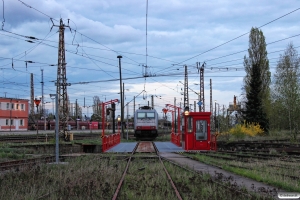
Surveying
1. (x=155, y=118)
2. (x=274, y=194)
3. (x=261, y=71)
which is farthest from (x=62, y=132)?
(x=261, y=71)

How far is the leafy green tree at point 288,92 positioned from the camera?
4272 cm

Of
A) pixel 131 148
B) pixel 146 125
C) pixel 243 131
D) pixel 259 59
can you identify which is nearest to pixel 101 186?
pixel 131 148

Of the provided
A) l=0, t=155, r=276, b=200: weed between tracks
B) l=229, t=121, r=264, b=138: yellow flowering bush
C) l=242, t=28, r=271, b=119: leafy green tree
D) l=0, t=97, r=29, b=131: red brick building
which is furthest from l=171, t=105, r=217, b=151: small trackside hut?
l=0, t=97, r=29, b=131: red brick building

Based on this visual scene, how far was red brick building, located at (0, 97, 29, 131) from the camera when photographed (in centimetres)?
7481

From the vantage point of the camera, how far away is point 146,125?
47.4 metres

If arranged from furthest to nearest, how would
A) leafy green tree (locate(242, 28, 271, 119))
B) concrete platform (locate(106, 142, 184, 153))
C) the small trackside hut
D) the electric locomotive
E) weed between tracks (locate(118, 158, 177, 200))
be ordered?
leafy green tree (locate(242, 28, 271, 119)) → the electric locomotive → concrete platform (locate(106, 142, 184, 153)) → the small trackside hut → weed between tracks (locate(118, 158, 177, 200))

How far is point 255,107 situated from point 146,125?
16445mm

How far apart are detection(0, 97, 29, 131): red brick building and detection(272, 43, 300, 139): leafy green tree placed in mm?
47430

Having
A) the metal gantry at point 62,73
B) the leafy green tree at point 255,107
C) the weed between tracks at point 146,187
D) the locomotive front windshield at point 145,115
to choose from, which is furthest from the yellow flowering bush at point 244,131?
the weed between tracks at point 146,187

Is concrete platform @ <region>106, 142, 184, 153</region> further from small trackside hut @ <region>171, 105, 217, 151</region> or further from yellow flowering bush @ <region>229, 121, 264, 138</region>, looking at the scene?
yellow flowering bush @ <region>229, 121, 264, 138</region>

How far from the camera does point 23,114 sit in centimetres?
8138

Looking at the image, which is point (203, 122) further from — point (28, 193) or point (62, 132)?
point (28, 193)

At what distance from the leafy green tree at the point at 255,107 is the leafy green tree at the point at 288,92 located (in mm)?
3457

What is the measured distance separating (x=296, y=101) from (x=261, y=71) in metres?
18.5
